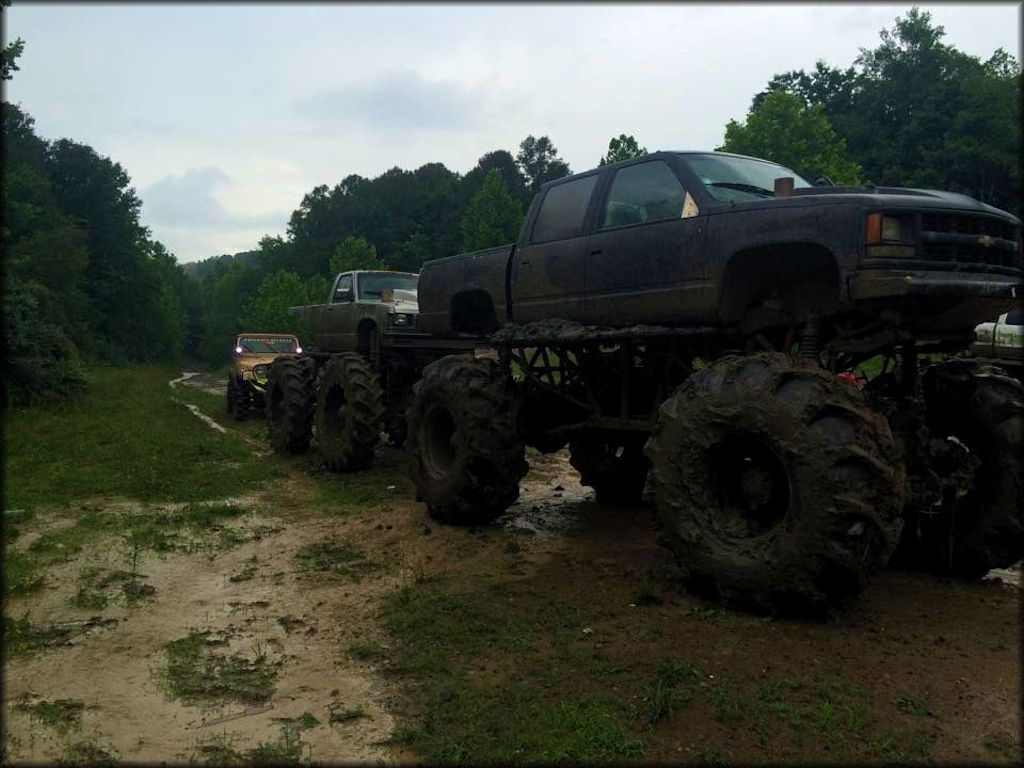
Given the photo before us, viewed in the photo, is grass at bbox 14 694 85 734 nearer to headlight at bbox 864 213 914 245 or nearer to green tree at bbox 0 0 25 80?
headlight at bbox 864 213 914 245

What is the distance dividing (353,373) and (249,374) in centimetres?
939

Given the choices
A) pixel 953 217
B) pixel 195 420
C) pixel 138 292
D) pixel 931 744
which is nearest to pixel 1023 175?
pixel 195 420

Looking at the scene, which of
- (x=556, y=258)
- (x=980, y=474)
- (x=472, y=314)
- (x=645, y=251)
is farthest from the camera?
(x=472, y=314)

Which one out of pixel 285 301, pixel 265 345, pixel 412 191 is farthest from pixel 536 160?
pixel 265 345

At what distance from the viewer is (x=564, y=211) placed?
269 inches

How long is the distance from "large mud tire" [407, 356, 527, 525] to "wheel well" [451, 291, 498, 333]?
2.28 feet

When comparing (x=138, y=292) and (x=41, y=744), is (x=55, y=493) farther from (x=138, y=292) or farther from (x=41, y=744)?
(x=138, y=292)

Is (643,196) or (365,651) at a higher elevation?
(643,196)

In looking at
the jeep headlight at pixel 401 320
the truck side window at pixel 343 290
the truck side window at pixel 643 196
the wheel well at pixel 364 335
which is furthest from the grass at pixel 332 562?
the truck side window at pixel 343 290

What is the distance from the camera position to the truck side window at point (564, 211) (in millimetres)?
6633

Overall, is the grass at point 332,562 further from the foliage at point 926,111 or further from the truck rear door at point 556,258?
the foliage at point 926,111

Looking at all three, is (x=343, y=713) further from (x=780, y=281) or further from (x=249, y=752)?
(x=780, y=281)

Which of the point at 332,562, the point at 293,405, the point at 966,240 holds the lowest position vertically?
the point at 332,562

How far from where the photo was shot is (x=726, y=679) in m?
3.81
